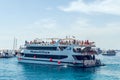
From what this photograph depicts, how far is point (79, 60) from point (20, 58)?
25611 mm

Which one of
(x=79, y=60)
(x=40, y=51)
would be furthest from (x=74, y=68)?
(x=40, y=51)

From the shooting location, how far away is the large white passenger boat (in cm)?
7744

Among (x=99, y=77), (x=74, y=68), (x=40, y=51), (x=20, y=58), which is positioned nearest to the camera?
(x=99, y=77)

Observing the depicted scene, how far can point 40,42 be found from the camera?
90.1 meters

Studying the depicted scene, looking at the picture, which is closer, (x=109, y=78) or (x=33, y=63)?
(x=109, y=78)

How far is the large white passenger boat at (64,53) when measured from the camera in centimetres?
7744

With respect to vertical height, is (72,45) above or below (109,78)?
above

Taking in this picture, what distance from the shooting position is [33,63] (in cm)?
8875

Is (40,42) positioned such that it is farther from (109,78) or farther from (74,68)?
(109,78)

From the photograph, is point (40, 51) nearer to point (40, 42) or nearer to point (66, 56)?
point (40, 42)

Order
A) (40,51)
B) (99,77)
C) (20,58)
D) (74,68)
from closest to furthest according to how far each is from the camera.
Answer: (99,77), (74,68), (40,51), (20,58)

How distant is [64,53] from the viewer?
7956 centimetres

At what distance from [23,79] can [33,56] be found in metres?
34.1

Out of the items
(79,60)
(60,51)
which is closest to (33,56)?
(60,51)
